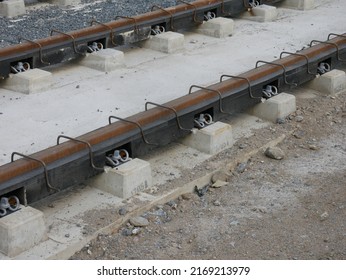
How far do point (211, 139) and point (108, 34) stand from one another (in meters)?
3.17

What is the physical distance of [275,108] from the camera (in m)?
8.91

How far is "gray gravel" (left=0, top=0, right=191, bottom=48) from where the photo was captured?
11.7 meters

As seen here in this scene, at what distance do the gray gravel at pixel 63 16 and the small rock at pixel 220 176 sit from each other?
14.6 ft

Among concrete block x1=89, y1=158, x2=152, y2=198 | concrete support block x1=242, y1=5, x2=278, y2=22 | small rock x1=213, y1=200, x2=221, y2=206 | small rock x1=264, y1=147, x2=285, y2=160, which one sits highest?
concrete block x1=89, y1=158, x2=152, y2=198

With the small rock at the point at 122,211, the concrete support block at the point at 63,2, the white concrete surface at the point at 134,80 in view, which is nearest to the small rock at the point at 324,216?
the small rock at the point at 122,211

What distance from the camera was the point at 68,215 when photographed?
6797 mm

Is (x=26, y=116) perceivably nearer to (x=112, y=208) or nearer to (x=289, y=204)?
(x=112, y=208)

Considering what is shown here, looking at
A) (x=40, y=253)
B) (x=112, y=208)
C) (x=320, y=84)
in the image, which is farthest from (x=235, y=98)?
(x=40, y=253)

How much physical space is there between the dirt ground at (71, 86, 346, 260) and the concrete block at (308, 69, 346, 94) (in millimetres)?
1176

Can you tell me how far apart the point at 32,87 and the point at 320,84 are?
3165 millimetres

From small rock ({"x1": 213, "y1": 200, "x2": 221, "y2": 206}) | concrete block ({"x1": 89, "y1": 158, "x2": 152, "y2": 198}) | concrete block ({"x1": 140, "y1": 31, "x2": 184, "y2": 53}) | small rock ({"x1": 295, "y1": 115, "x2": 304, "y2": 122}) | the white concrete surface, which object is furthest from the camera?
concrete block ({"x1": 140, "y1": 31, "x2": 184, "y2": 53})

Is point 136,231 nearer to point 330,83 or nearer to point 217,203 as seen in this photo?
point 217,203

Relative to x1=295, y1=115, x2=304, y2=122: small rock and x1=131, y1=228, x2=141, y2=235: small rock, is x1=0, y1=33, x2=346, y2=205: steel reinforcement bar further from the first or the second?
x1=131, y1=228, x2=141, y2=235: small rock

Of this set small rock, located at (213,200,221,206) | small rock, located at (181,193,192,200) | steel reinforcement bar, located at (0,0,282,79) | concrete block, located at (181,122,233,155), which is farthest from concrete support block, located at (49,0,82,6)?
small rock, located at (213,200,221,206)
